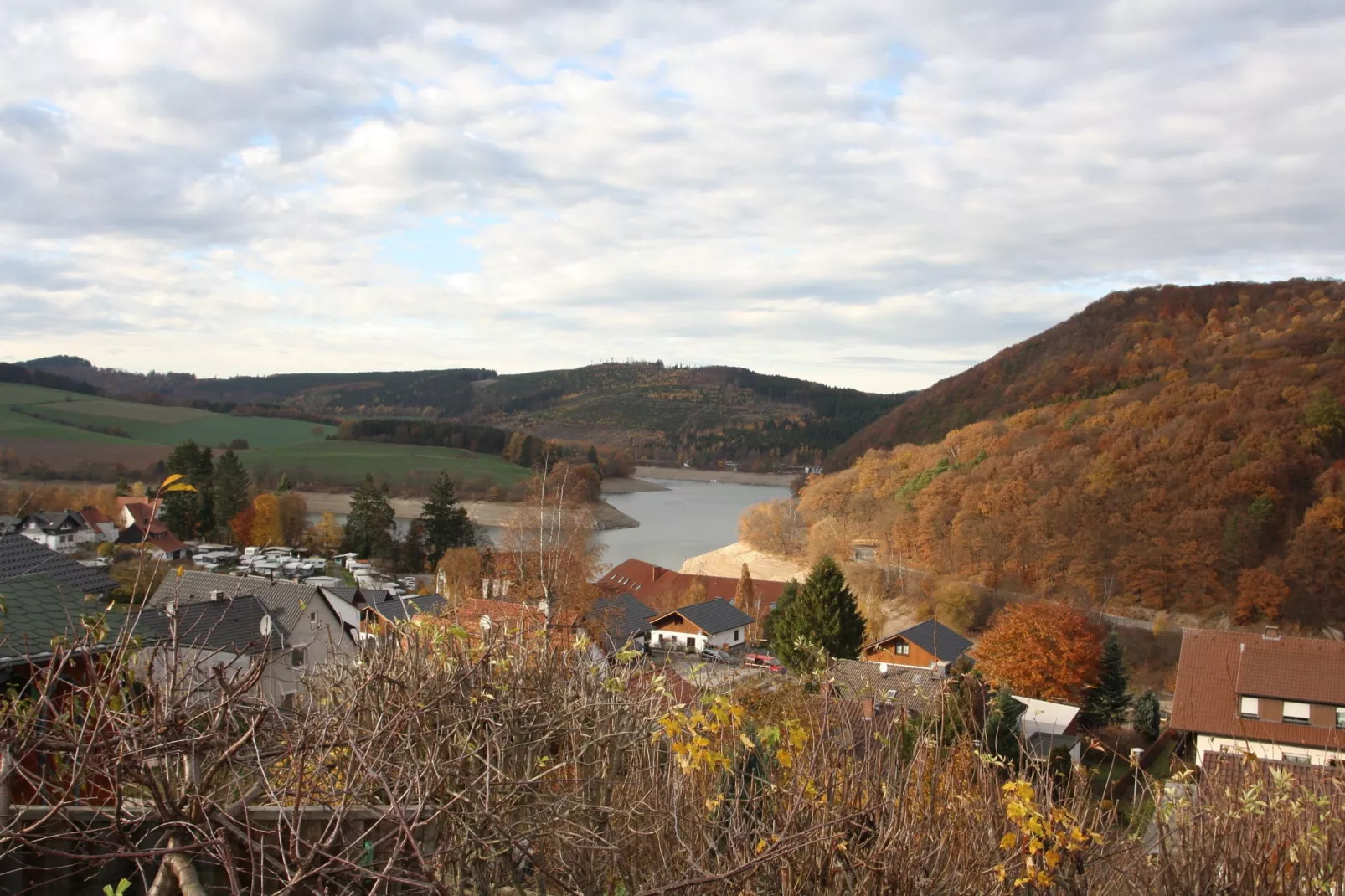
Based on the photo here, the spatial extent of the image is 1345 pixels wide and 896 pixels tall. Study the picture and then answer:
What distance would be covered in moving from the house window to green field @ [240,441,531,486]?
5023cm

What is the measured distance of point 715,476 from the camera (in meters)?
Answer: 94.8

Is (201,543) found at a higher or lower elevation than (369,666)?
lower

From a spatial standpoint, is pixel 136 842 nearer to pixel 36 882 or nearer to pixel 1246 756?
pixel 36 882

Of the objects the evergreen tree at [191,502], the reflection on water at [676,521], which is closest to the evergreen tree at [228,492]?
the evergreen tree at [191,502]

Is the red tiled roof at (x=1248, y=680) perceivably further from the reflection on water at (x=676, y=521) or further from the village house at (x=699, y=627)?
the reflection on water at (x=676, y=521)

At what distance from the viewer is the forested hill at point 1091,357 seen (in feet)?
206

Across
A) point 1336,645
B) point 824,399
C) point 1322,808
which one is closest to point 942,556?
point 1336,645

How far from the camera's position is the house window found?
15.6 meters

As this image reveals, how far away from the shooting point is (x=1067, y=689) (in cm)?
2216

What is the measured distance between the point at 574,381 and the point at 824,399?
38.8m

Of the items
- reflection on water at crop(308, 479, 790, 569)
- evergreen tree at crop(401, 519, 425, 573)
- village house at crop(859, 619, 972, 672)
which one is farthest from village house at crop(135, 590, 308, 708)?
reflection on water at crop(308, 479, 790, 569)

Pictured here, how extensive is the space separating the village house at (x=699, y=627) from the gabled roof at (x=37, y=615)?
20797 mm

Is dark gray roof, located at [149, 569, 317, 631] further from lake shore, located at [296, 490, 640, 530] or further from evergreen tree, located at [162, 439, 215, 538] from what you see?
lake shore, located at [296, 490, 640, 530]

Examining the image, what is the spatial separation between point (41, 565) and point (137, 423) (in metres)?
72.4
